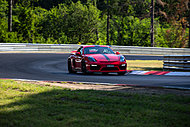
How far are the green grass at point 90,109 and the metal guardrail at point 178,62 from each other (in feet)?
32.1

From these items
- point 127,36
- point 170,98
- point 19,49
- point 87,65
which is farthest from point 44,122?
point 127,36

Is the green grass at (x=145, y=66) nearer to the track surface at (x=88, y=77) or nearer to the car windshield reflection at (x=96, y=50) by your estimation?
the car windshield reflection at (x=96, y=50)

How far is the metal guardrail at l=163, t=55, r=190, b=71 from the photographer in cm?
1758

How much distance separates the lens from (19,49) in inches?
1240

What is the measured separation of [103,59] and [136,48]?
20.0 meters

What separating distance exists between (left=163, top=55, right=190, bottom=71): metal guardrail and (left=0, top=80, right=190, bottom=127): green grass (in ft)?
Answer: 32.1

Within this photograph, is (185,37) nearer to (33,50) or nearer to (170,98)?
(33,50)

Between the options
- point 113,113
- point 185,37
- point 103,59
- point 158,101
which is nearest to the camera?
point 113,113

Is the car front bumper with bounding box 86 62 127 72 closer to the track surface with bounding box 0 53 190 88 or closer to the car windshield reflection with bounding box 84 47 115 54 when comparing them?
the track surface with bounding box 0 53 190 88

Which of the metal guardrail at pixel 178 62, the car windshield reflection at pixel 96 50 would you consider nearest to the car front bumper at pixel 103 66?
the car windshield reflection at pixel 96 50

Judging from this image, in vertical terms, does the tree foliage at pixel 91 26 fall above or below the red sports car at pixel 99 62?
above

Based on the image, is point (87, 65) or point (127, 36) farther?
point (127, 36)

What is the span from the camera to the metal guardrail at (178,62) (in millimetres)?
17578

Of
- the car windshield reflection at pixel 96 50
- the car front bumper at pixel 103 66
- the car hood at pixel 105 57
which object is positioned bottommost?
the car front bumper at pixel 103 66
